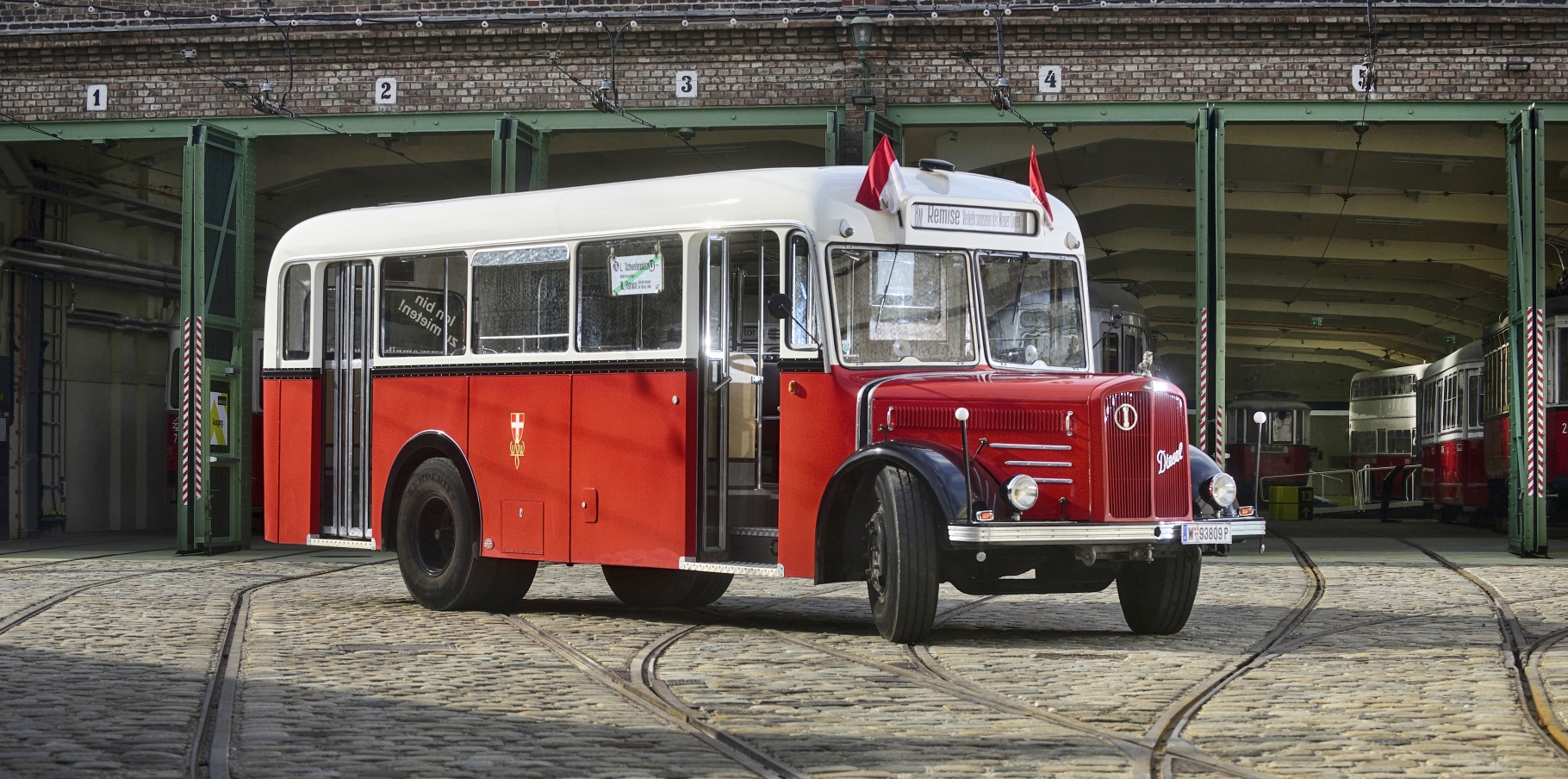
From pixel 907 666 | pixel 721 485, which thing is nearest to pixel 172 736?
pixel 907 666

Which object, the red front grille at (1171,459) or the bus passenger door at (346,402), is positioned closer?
the red front grille at (1171,459)

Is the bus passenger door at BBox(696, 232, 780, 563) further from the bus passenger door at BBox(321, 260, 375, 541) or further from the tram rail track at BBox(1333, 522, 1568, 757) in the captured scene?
the tram rail track at BBox(1333, 522, 1568, 757)

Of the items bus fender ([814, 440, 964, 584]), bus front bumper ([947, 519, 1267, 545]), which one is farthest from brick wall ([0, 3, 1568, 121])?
bus front bumper ([947, 519, 1267, 545])

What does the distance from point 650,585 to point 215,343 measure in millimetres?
10541

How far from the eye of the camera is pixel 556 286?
12.1 m

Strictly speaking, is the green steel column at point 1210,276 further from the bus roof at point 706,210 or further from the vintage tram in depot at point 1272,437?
the vintage tram in depot at point 1272,437

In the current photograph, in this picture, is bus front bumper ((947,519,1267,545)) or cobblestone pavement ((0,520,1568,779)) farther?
bus front bumper ((947,519,1267,545))

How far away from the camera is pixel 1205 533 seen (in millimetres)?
10117

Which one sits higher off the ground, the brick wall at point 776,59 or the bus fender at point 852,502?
the brick wall at point 776,59

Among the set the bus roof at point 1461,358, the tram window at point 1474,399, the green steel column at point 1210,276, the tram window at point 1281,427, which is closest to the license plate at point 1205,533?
the green steel column at point 1210,276

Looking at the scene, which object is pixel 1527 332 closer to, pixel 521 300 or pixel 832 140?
pixel 832 140

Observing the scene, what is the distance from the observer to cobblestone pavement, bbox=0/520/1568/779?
6570 millimetres

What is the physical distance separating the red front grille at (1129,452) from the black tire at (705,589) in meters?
3.90

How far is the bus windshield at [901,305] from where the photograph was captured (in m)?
10.7
